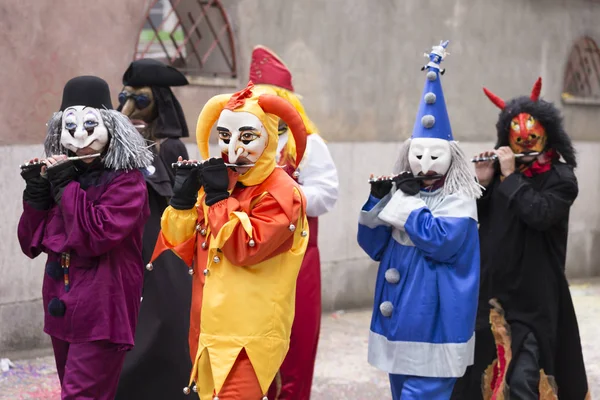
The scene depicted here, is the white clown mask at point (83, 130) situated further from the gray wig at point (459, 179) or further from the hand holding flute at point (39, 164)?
the gray wig at point (459, 179)

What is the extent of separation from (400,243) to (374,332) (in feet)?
1.54

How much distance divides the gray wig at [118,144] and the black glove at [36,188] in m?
0.26

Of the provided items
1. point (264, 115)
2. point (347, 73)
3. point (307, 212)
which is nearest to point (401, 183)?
point (307, 212)

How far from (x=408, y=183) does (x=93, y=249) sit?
5.26 ft

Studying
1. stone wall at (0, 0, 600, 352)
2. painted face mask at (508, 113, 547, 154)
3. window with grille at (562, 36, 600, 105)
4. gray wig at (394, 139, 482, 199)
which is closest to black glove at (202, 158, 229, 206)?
gray wig at (394, 139, 482, 199)

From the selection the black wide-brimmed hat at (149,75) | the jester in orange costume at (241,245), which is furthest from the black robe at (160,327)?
the jester in orange costume at (241,245)

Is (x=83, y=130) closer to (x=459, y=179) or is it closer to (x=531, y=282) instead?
(x=459, y=179)

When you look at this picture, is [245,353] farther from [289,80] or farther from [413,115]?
[413,115]

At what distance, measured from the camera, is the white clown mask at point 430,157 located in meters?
4.71

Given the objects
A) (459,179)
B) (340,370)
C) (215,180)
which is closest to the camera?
(215,180)

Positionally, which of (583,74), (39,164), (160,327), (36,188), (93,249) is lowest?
(160,327)

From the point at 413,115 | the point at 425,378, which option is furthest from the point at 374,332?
the point at 413,115

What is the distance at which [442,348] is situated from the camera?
454 centimetres

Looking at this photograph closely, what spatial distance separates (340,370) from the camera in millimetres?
7051
